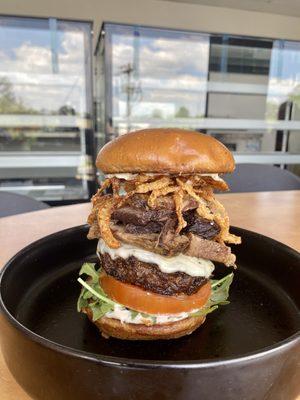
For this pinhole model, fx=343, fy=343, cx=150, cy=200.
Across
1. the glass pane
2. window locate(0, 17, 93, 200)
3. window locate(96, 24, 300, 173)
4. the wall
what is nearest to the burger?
window locate(0, 17, 93, 200)

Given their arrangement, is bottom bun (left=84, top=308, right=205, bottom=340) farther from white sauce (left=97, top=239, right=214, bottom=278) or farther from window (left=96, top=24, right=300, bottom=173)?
window (left=96, top=24, right=300, bottom=173)

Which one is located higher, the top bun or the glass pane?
the glass pane

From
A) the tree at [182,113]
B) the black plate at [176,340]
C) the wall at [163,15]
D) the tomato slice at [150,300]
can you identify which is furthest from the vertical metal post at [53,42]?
the tomato slice at [150,300]

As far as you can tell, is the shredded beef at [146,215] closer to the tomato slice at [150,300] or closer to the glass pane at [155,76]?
the tomato slice at [150,300]

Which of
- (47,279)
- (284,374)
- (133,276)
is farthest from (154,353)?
(47,279)

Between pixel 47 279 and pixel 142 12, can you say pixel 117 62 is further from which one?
pixel 47 279

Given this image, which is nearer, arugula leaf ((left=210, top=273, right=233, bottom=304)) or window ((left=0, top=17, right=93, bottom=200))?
arugula leaf ((left=210, top=273, right=233, bottom=304))
